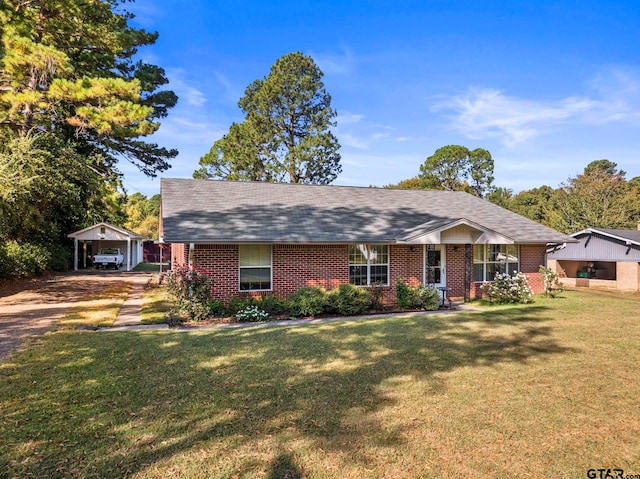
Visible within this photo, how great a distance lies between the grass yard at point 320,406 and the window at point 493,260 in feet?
22.7

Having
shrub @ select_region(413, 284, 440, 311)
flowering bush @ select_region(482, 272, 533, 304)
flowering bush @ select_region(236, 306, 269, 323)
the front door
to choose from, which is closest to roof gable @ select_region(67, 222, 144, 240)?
flowering bush @ select_region(236, 306, 269, 323)

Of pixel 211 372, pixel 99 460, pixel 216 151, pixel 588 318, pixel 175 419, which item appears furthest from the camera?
pixel 216 151

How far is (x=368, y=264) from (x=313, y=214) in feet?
9.72

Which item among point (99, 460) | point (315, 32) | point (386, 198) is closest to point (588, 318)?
point (386, 198)

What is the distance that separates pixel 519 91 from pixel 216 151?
93.3ft

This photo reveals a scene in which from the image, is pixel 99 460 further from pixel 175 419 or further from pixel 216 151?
pixel 216 151

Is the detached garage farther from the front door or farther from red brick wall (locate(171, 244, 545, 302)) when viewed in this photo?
the front door

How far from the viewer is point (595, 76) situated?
50.4ft

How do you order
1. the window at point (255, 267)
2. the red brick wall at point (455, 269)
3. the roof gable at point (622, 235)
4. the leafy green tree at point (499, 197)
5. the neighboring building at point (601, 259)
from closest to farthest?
the window at point (255, 267)
the red brick wall at point (455, 269)
the roof gable at point (622, 235)
the neighboring building at point (601, 259)
the leafy green tree at point (499, 197)

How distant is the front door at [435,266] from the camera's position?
48.3 feet

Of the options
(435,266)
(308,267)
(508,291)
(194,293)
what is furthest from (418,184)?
(194,293)

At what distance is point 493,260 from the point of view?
15930mm

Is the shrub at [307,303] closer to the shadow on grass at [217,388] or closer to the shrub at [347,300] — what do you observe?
the shrub at [347,300]

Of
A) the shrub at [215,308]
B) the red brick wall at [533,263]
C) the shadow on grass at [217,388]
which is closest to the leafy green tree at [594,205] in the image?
the red brick wall at [533,263]
